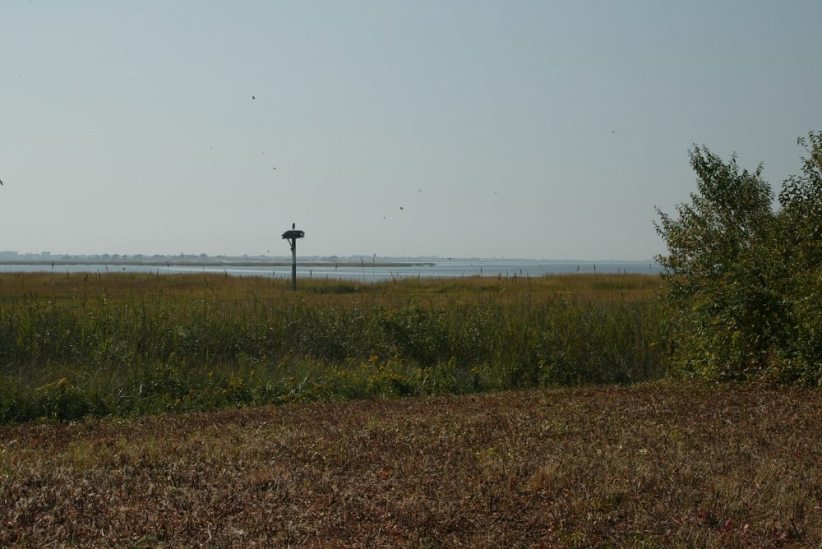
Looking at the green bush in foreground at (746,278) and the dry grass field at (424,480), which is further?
the green bush in foreground at (746,278)

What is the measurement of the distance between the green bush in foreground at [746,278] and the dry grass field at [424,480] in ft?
9.70

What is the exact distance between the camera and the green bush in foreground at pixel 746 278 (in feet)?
42.2

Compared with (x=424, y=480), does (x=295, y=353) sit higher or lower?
higher

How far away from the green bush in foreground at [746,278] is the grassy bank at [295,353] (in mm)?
1518

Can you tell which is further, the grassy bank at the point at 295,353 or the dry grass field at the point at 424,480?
the grassy bank at the point at 295,353

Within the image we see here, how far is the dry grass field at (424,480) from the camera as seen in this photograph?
583 cm

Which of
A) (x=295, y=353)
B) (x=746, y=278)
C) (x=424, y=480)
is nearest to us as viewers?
(x=424, y=480)

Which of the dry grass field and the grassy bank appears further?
the grassy bank

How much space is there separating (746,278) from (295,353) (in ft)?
24.0

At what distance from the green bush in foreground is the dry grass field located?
296cm

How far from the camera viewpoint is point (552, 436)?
868 centimetres

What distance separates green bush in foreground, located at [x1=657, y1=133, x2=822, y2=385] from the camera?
12.9 meters

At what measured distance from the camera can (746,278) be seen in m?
13.7

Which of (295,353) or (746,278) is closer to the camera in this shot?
(746,278)
